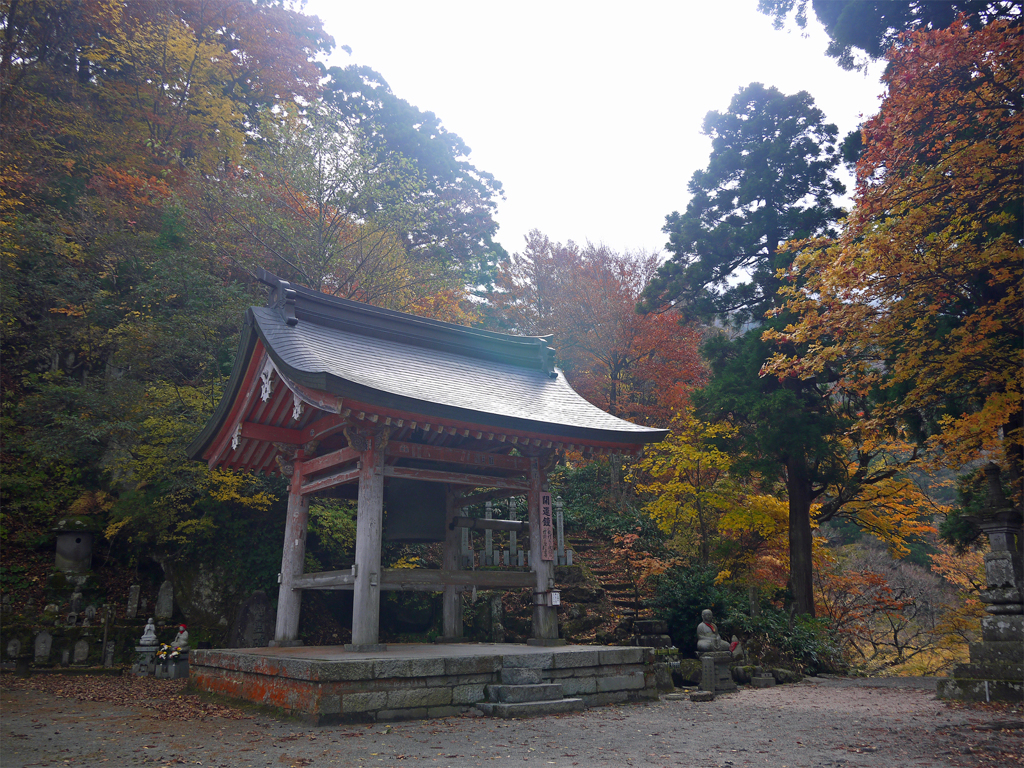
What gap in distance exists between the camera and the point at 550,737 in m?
5.88

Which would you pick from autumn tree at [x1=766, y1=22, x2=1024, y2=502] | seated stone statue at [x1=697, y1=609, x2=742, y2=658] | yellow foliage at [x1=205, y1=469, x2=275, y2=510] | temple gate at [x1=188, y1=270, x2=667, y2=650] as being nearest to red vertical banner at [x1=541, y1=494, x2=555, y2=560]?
temple gate at [x1=188, y1=270, x2=667, y2=650]

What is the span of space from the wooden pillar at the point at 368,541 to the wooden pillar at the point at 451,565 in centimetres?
259

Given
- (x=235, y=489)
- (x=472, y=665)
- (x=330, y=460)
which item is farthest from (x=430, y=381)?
(x=235, y=489)

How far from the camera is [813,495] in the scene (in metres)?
15.1

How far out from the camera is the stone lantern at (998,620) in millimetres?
7840

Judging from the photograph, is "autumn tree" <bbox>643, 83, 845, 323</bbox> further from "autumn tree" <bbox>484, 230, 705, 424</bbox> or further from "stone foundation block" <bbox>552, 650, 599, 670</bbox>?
"stone foundation block" <bbox>552, 650, 599, 670</bbox>

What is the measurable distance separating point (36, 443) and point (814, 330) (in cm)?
1539

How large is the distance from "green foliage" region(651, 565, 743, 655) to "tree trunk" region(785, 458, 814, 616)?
1.74 metres

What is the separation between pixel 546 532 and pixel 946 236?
260 inches

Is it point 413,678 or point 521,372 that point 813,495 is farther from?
point 413,678

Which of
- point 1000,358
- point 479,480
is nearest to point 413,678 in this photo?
point 479,480

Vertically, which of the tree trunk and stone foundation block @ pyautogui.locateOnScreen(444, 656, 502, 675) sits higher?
the tree trunk

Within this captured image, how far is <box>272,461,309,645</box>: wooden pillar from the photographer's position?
9430 millimetres

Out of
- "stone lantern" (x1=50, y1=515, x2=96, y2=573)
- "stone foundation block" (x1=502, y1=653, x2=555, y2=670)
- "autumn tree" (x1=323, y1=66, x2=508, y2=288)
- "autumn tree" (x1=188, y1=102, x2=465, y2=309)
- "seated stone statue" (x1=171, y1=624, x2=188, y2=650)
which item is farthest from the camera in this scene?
"autumn tree" (x1=323, y1=66, x2=508, y2=288)
